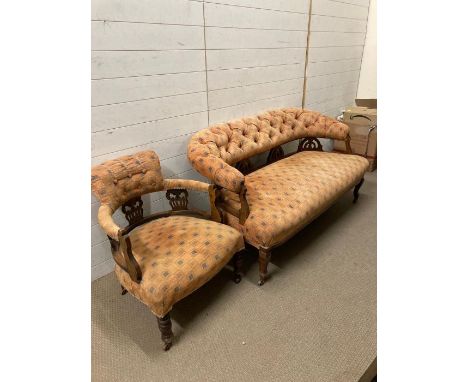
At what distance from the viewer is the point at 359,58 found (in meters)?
4.11

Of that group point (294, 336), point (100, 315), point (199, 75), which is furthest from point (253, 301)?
point (199, 75)

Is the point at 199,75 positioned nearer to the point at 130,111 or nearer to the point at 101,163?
the point at 130,111

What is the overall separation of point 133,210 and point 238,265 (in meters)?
0.78

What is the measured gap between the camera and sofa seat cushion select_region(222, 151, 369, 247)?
1942 millimetres

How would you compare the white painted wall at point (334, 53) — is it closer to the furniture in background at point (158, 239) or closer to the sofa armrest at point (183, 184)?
the sofa armrest at point (183, 184)

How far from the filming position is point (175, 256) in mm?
1604

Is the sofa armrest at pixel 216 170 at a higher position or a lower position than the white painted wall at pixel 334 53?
lower

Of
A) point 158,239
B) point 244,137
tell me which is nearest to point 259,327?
point 158,239

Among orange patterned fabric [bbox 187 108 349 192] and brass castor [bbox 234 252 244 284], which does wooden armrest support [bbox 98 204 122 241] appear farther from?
brass castor [bbox 234 252 244 284]

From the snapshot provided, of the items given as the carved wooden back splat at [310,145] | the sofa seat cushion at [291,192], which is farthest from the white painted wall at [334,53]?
the sofa seat cushion at [291,192]

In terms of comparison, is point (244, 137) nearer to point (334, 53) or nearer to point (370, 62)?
point (334, 53)

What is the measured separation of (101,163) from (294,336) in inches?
59.2

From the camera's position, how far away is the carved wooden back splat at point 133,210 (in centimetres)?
199

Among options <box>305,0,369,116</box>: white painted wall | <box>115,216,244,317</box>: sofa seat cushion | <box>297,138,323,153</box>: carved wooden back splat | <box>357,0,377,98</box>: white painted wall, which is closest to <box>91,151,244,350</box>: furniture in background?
<box>115,216,244,317</box>: sofa seat cushion
